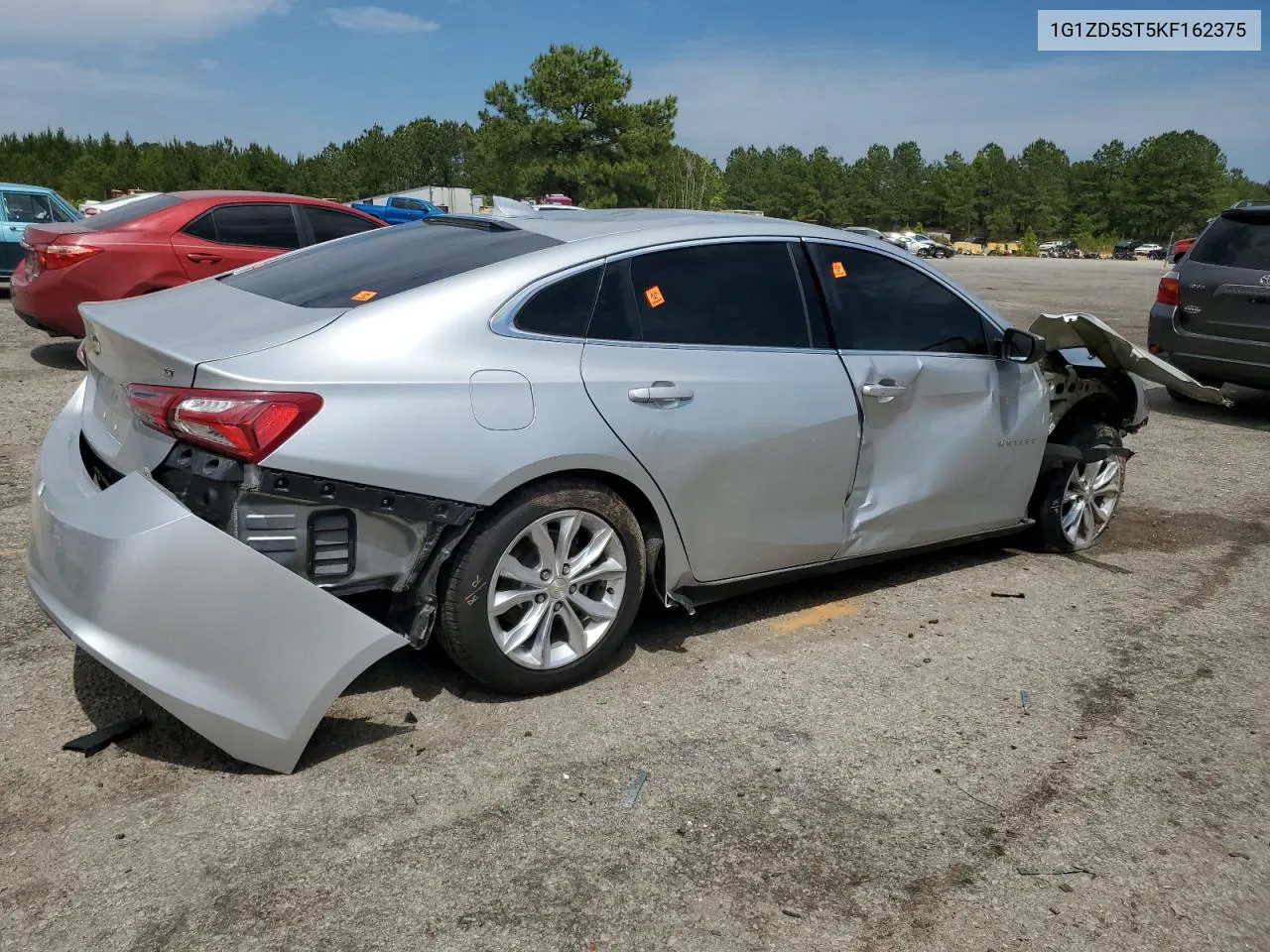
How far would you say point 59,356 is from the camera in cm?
996

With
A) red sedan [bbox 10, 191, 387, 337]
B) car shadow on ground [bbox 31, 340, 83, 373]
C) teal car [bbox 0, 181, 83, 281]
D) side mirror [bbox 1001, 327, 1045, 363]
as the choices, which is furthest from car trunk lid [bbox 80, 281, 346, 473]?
teal car [bbox 0, 181, 83, 281]

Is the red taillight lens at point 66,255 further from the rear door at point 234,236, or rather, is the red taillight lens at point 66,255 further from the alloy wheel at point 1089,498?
the alloy wheel at point 1089,498

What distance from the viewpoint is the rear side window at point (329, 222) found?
1002 centimetres

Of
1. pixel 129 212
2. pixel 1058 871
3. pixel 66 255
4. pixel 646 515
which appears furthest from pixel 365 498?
pixel 129 212

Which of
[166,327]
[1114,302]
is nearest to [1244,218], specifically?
[166,327]

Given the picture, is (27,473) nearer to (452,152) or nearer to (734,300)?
(734,300)

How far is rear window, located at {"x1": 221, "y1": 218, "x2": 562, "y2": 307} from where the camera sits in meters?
3.53

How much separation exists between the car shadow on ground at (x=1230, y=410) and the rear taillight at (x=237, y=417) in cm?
807

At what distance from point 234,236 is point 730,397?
701 centimetres

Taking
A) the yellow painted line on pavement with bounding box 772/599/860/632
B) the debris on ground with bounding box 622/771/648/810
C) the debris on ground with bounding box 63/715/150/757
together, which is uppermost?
the yellow painted line on pavement with bounding box 772/599/860/632

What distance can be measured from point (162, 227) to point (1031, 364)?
7.17 m

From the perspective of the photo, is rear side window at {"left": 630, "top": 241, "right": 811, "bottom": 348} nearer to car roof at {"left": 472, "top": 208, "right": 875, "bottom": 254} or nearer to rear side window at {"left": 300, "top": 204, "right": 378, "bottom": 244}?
car roof at {"left": 472, "top": 208, "right": 875, "bottom": 254}

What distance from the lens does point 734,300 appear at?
395cm

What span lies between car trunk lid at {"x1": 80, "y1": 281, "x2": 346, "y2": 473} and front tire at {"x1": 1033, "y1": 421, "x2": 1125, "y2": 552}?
138 inches
